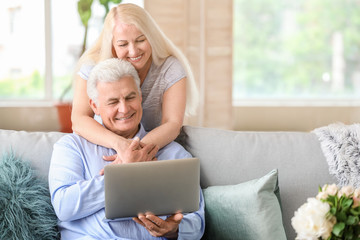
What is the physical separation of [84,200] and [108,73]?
1.75 ft

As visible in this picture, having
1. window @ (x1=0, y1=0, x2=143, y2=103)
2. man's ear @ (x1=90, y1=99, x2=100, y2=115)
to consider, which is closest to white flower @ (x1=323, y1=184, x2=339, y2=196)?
man's ear @ (x1=90, y1=99, x2=100, y2=115)

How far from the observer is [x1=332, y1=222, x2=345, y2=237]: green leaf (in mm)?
1222

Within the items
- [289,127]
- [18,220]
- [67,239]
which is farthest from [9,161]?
[289,127]

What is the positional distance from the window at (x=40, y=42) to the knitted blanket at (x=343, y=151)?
2.56 metres

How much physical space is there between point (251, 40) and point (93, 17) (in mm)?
1583

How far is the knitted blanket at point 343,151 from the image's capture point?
2061 millimetres

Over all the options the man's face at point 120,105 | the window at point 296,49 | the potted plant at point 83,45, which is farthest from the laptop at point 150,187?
the window at point 296,49

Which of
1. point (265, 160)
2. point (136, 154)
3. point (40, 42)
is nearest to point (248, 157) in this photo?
point (265, 160)

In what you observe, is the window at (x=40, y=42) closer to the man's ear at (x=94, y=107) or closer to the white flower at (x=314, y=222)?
the man's ear at (x=94, y=107)

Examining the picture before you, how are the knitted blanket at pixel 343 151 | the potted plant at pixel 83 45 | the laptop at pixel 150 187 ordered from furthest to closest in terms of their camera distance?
1. the potted plant at pixel 83 45
2. the knitted blanket at pixel 343 151
3. the laptop at pixel 150 187

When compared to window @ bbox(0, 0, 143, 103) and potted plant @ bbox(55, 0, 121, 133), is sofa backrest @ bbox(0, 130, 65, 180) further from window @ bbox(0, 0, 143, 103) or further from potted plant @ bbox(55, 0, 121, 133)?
window @ bbox(0, 0, 143, 103)

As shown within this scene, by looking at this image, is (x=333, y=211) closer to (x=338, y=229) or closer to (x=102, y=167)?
(x=338, y=229)

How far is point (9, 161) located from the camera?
1993mm

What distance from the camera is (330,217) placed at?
A: 4.06ft
